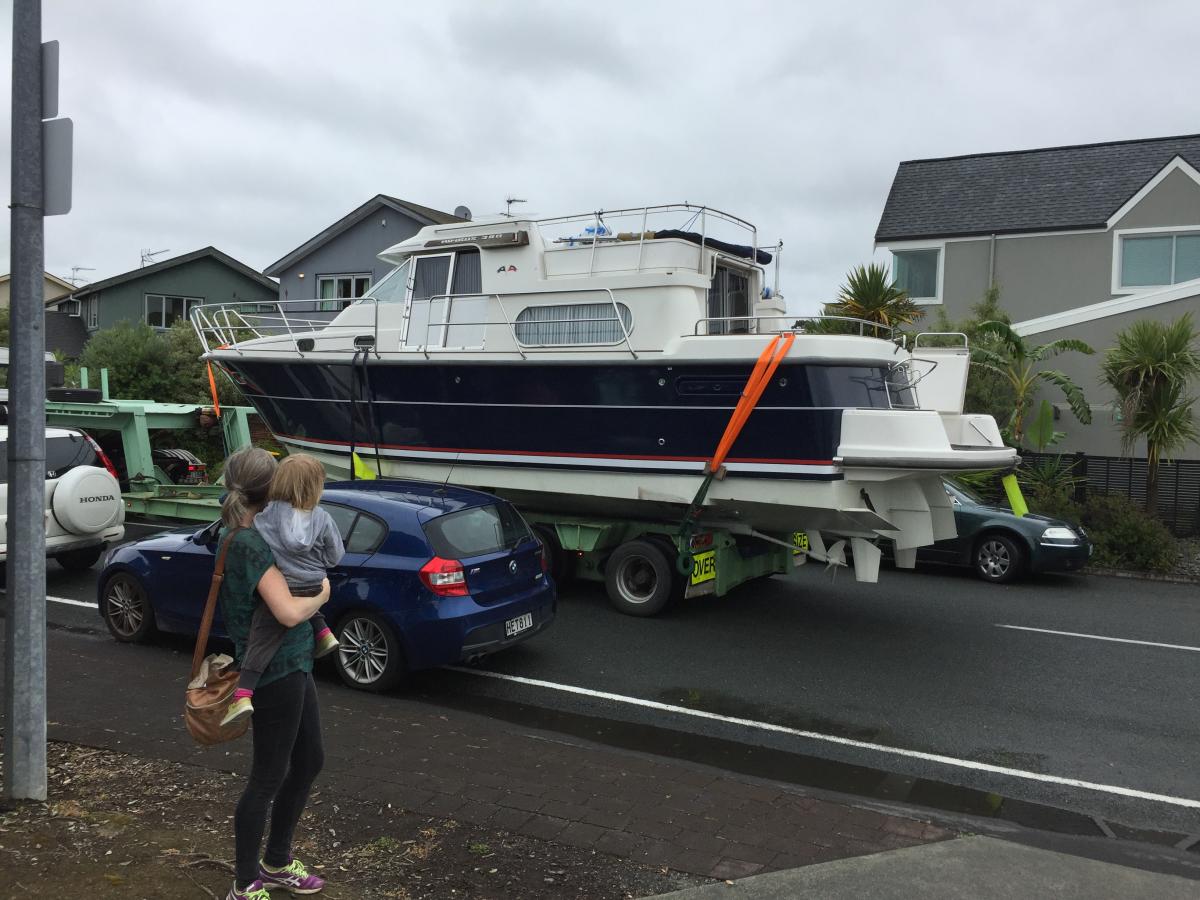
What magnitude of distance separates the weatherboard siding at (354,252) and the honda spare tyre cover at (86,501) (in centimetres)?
1921

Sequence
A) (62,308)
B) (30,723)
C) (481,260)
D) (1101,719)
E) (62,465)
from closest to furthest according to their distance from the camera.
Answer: (30,723), (1101,719), (62,465), (481,260), (62,308)

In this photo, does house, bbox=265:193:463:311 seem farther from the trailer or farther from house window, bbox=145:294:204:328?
the trailer

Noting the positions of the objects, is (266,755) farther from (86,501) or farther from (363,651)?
(86,501)

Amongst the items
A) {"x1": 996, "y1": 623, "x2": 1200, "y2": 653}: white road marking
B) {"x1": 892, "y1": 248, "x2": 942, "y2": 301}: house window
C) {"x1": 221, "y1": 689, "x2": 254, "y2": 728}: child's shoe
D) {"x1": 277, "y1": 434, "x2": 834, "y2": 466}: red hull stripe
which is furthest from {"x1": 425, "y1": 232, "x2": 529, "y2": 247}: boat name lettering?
{"x1": 892, "y1": 248, "x2": 942, "y2": 301}: house window

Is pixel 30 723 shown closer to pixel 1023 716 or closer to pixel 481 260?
pixel 1023 716

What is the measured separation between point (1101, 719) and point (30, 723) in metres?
6.76

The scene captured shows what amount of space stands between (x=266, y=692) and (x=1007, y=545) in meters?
11.2

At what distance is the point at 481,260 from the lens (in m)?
11.3

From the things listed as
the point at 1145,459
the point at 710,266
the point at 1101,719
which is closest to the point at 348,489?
the point at 710,266

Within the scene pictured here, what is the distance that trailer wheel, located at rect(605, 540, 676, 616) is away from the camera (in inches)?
396

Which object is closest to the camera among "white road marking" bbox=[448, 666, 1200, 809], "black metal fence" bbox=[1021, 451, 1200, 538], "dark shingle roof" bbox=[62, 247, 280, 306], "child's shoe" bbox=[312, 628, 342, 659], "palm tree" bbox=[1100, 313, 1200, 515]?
"child's shoe" bbox=[312, 628, 342, 659]

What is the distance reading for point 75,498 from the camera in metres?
10.1

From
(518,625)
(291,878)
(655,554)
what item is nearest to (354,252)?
(655,554)

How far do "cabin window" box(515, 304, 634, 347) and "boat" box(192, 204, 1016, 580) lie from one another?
0.02 meters
